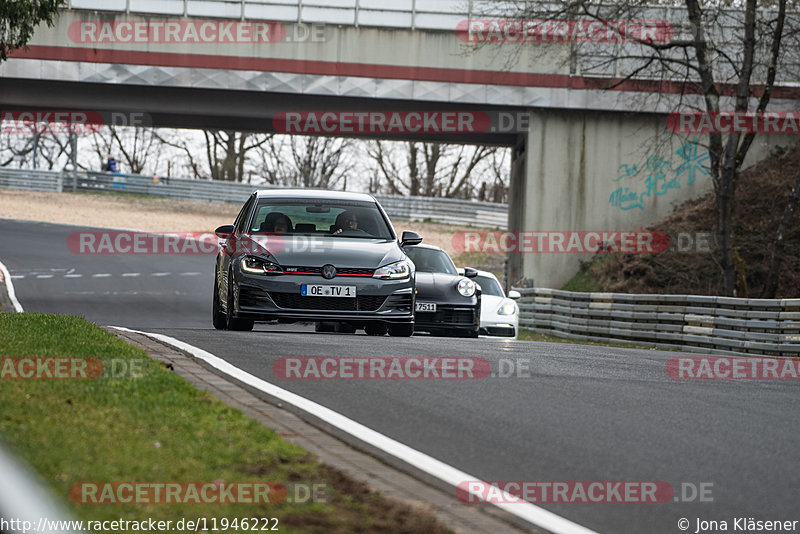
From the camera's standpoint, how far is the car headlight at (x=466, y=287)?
621 inches

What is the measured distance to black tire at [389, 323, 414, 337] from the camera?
12.7 metres

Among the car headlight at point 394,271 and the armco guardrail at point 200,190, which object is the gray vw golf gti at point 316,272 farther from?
the armco guardrail at point 200,190

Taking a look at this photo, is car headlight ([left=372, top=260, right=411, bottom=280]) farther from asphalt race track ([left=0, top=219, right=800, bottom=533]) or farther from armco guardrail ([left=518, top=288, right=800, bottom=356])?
armco guardrail ([left=518, top=288, right=800, bottom=356])

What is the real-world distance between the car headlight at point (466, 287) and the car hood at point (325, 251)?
322 centimetres

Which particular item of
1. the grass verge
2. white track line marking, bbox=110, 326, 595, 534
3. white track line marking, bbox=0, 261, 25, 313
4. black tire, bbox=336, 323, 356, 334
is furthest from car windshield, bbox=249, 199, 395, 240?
white track line marking, bbox=0, 261, 25, 313

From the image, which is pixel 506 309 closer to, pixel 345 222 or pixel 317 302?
pixel 345 222

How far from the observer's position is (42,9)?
63.4 ft

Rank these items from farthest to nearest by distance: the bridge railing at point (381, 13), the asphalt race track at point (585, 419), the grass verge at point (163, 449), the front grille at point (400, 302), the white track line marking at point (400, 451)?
the bridge railing at point (381, 13) → the front grille at point (400, 302) → the asphalt race track at point (585, 419) → the white track line marking at point (400, 451) → the grass verge at point (163, 449)

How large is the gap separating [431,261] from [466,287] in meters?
1.36

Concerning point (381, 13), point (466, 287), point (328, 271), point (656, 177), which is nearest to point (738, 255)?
point (656, 177)

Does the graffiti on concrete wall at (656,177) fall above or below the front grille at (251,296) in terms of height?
above

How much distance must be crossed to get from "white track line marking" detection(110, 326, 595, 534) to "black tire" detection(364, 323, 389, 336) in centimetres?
311

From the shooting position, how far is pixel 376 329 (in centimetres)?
1350

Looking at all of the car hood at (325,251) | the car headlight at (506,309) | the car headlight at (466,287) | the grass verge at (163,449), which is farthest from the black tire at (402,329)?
the car headlight at (506,309)
